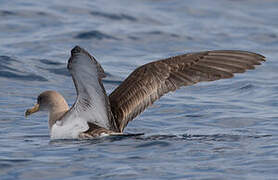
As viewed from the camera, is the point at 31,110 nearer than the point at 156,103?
Yes

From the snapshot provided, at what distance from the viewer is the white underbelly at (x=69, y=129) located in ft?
29.9

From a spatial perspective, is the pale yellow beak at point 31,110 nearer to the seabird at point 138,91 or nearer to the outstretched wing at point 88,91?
the seabird at point 138,91

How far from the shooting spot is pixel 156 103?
12.1m

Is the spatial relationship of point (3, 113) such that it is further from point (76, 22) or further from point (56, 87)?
point (76, 22)

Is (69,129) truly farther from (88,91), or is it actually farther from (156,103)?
(156,103)

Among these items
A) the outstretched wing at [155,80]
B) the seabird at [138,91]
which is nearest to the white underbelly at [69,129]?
the seabird at [138,91]

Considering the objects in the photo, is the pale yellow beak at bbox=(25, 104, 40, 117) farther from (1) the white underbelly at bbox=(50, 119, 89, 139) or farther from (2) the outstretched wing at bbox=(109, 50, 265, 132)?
(2) the outstretched wing at bbox=(109, 50, 265, 132)

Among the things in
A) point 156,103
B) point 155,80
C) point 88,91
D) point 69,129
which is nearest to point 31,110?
point 69,129

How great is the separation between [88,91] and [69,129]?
0.66 meters

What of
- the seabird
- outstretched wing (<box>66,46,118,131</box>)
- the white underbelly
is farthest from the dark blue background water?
outstretched wing (<box>66,46,118,131</box>)

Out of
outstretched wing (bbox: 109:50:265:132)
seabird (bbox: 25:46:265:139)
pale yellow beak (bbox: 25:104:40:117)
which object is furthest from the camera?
pale yellow beak (bbox: 25:104:40:117)

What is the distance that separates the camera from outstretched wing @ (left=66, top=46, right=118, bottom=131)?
8102 mm

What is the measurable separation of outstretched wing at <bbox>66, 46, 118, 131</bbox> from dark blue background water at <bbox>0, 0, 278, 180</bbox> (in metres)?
0.46

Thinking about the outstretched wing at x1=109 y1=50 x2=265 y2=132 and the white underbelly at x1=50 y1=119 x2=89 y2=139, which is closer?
the white underbelly at x1=50 y1=119 x2=89 y2=139
